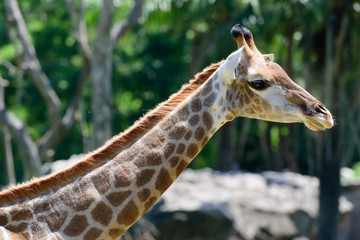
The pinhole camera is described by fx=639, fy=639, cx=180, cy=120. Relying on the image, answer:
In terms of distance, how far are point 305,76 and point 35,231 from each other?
14.4 m

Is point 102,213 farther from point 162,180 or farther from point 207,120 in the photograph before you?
point 207,120

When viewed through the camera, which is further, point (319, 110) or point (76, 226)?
point (319, 110)

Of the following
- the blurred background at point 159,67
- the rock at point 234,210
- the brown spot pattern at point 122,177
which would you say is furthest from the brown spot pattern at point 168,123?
the rock at point 234,210

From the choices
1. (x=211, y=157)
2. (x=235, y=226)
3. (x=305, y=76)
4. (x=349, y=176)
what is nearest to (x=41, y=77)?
(x=235, y=226)

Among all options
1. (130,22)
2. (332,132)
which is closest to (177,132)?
(130,22)

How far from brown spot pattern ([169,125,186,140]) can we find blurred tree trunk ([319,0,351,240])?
38.0 ft

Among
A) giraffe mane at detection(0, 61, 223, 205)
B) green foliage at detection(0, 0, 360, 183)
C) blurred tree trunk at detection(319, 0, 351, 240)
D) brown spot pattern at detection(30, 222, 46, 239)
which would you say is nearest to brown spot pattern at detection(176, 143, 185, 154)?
giraffe mane at detection(0, 61, 223, 205)

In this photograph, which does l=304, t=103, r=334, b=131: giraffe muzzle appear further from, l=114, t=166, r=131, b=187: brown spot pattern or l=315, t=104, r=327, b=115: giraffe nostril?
l=114, t=166, r=131, b=187: brown spot pattern

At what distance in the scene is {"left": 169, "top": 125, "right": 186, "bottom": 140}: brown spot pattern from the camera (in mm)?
5344

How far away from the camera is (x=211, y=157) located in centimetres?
3628

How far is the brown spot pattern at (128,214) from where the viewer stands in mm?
5125

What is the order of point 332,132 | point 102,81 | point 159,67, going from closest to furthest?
point 102,81, point 332,132, point 159,67

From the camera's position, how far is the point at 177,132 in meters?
5.37

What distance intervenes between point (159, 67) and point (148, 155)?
26982 millimetres
